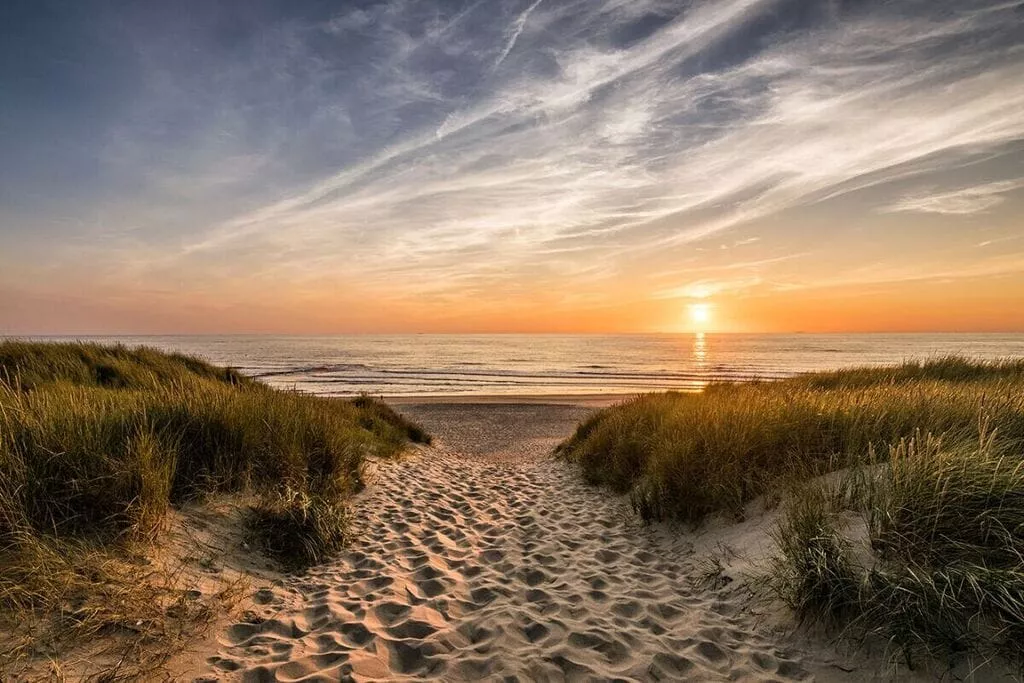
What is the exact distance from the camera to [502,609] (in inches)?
182

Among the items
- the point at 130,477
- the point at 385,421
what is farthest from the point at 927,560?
the point at 385,421

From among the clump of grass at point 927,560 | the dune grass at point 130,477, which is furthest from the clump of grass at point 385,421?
the clump of grass at point 927,560

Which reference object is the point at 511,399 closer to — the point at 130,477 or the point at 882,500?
the point at 130,477

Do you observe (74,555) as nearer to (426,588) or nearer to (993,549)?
(426,588)

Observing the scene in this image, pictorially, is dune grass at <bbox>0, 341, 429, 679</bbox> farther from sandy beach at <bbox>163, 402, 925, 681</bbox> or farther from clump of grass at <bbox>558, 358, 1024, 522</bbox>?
clump of grass at <bbox>558, 358, 1024, 522</bbox>

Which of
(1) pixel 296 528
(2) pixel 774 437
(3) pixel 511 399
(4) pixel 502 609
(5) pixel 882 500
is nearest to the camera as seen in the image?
(5) pixel 882 500

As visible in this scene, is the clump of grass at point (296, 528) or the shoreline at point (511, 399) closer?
the clump of grass at point (296, 528)

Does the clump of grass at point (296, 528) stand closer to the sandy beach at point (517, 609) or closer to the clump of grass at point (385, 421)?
the sandy beach at point (517, 609)

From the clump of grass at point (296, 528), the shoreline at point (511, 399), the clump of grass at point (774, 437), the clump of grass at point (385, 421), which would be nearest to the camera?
the clump of grass at point (296, 528)

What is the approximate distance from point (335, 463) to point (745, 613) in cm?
574

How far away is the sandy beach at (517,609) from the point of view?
12.0 ft

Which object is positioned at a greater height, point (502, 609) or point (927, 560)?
point (927, 560)

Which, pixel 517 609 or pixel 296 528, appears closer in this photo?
pixel 517 609

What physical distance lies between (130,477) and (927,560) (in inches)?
259
